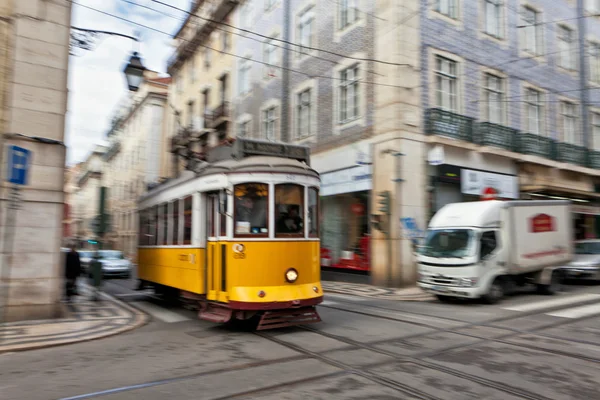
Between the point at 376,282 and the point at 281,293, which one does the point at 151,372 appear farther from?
the point at 376,282

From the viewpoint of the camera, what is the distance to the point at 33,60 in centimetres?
935

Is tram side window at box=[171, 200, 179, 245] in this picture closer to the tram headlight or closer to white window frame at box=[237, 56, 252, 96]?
the tram headlight

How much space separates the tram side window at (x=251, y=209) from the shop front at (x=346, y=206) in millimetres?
9676

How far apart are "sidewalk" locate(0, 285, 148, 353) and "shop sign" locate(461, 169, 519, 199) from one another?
1272cm

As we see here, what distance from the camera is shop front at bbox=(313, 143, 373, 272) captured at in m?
17.4

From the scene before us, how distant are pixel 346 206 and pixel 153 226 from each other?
8897 mm

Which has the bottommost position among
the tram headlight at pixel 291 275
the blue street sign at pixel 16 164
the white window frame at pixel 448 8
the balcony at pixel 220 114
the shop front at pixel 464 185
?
the tram headlight at pixel 291 275

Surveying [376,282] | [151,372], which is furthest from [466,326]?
[376,282]

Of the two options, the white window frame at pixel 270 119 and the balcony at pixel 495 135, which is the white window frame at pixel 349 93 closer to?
the balcony at pixel 495 135

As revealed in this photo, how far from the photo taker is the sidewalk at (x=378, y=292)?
44.3 ft

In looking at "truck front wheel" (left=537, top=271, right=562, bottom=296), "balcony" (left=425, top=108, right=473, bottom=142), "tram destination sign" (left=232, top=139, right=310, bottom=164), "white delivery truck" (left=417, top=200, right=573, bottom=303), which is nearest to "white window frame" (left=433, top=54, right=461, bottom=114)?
"balcony" (left=425, top=108, right=473, bottom=142)

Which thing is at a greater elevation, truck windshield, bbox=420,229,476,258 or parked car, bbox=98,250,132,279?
truck windshield, bbox=420,229,476,258

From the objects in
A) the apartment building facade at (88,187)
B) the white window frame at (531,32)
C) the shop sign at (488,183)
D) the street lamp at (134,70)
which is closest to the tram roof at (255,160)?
the street lamp at (134,70)

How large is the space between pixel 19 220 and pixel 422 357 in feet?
25.3
